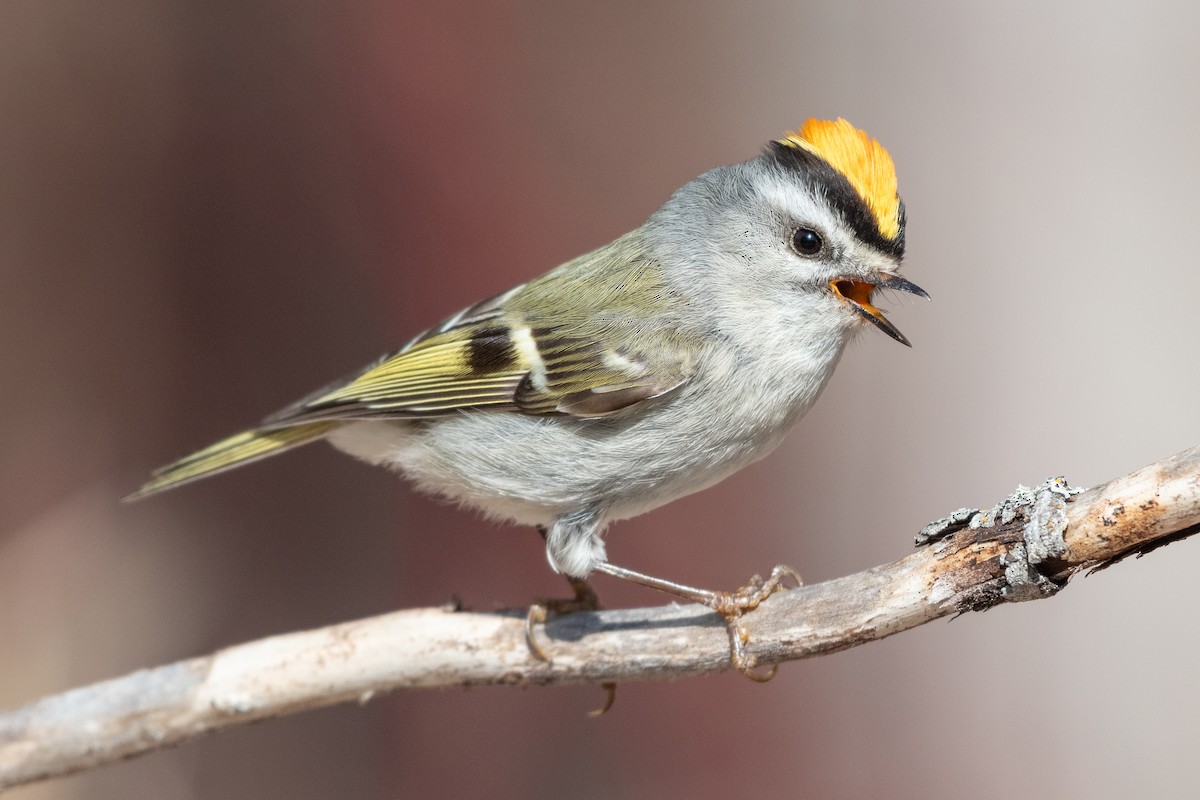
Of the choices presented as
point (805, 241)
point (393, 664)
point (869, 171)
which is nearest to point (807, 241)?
point (805, 241)

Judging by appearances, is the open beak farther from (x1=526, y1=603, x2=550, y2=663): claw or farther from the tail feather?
the tail feather

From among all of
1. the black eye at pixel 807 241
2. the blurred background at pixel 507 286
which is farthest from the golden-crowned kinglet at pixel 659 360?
the blurred background at pixel 507 286

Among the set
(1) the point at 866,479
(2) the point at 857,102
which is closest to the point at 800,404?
(1) the point at 866,479

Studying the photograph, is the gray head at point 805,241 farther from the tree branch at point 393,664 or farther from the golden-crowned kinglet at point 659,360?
the tree branch at point 393,664

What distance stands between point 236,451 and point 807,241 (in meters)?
1.16

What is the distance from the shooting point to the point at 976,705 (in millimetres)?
2920

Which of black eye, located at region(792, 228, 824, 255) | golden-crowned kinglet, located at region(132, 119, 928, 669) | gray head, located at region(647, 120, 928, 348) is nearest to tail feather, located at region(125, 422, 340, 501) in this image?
golden-crowned kinglet, located at region(132, 119, 928, 669)

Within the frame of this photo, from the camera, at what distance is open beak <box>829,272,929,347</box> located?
1.56 metres

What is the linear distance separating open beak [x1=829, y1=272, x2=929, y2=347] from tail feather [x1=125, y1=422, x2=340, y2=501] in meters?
0.99

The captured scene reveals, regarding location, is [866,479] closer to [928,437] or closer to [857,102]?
[928,437]

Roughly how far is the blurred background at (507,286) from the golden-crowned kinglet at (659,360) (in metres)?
1.04

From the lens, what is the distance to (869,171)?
62.0 inches

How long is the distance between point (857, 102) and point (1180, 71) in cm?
87

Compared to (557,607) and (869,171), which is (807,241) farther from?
(557,607)
